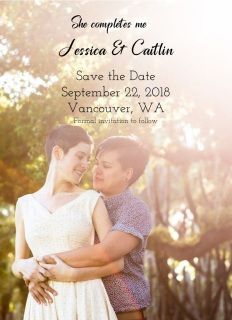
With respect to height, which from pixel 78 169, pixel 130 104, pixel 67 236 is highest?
pixel 130 104

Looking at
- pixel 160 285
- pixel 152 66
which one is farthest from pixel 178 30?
pixel 160 285

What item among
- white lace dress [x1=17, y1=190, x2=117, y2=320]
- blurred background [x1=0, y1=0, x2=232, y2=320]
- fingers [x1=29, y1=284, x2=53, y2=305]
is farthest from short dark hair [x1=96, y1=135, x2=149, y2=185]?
blurred background [x1=0, y1=0, x2=232, y2=320]

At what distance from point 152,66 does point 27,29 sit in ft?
5.09

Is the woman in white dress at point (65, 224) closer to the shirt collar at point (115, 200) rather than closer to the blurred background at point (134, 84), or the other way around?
the shirt collar at point (115, 200)

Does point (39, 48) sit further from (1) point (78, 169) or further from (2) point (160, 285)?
(2) point (160, 285)

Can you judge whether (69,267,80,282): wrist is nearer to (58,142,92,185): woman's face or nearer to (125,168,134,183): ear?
(58,142,92,185): woman's face

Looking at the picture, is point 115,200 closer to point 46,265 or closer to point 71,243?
point 71,243

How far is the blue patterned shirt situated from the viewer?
430 cm

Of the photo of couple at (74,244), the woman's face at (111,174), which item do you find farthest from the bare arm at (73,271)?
the woman's face at (111,174)

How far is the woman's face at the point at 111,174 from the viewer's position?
15.2 feet

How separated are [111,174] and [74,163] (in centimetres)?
54

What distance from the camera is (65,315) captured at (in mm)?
4051

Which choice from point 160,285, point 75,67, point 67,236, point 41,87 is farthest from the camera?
point 160,285

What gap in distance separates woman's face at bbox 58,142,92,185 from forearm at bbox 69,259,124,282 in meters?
0.48
